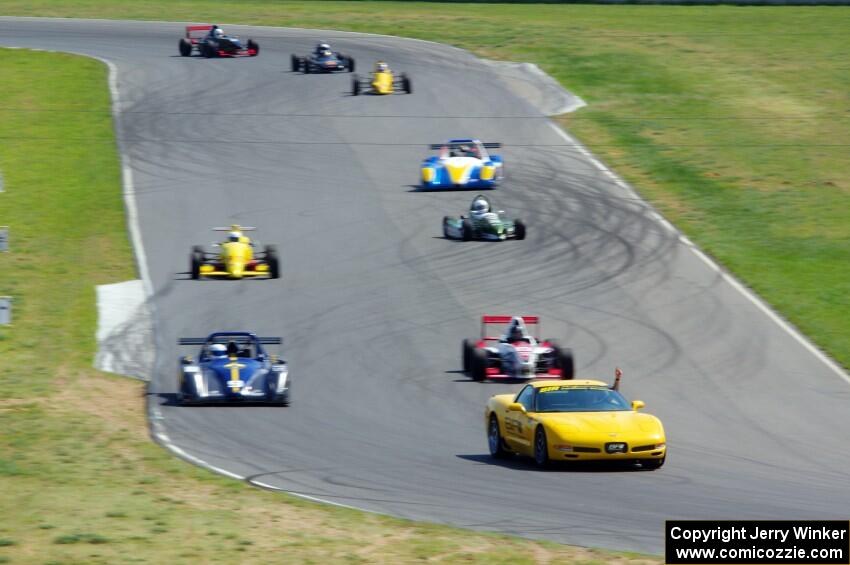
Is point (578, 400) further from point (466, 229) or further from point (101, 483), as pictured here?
point (466, 229)

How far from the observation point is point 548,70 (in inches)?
2172

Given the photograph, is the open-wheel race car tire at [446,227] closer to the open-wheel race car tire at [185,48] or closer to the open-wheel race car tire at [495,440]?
the open-wheel race car tire at [495,440]

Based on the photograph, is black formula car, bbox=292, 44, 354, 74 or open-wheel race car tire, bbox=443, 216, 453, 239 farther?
black formula car, bbox=292, 44, 354, 74

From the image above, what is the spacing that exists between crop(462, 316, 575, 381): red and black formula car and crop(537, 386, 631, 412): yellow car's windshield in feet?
16.3

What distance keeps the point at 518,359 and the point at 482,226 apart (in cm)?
1093

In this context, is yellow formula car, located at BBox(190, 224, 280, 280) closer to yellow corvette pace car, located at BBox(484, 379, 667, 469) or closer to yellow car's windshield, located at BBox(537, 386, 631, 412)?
yellow corvette pace car, located at BBox(484, 379, 667, 469)

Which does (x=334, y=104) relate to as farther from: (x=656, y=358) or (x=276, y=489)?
(x=276, y=489)

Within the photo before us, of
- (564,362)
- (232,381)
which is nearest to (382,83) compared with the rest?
(564,362)

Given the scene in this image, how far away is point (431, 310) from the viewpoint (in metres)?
29.9

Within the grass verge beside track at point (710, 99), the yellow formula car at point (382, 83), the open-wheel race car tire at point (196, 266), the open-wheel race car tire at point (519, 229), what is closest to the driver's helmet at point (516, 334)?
the grass verge beside track at point (710, 99)

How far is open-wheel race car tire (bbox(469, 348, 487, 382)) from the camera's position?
983 inches

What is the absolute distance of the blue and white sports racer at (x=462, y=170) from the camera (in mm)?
40156

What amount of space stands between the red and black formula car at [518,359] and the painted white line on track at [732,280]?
5.77 meters

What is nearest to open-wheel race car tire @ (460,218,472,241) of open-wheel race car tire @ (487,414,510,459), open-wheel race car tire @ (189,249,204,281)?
open-wheel race car tire @ (189,249,204,281)
